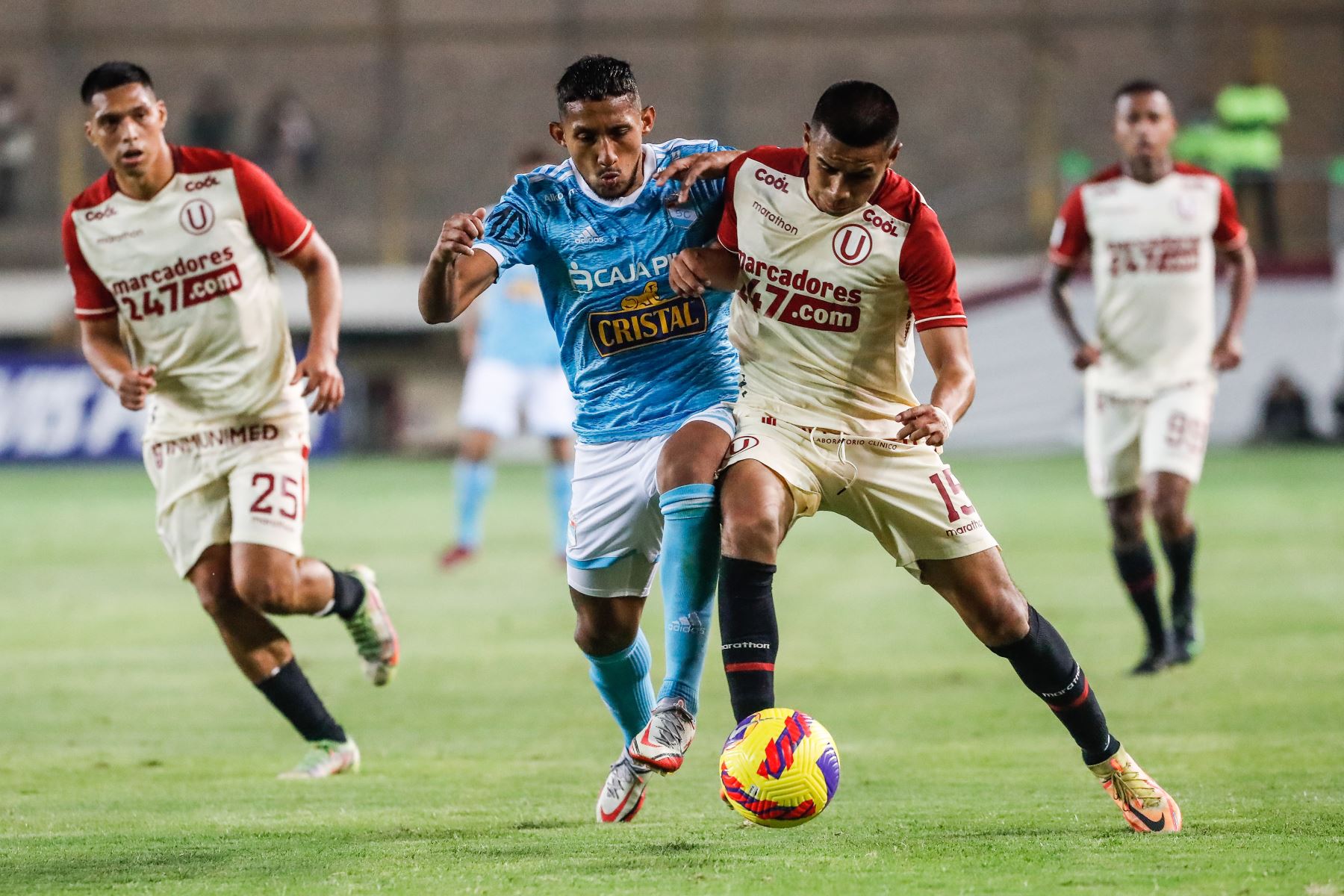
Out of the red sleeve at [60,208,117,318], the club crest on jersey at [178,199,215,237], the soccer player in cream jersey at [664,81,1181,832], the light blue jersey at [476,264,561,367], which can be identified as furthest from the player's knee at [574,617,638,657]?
the light blue jersey at [476,264,561,367]

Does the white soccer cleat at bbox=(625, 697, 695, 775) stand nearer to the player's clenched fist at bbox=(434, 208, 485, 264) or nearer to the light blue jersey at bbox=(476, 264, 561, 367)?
the player's clenched fist at bbox=(434, 208, 485, 264)

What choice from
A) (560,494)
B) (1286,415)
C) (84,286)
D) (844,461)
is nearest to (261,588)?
(84,286)

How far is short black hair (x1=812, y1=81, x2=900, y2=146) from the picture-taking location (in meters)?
4.80

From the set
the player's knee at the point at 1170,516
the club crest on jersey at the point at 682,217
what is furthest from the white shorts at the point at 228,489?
the player's knee at the point at 1170,516

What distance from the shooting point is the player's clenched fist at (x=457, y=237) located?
498 centimetres

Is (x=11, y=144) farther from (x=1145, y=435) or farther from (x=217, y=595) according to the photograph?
(x=217, y=595)

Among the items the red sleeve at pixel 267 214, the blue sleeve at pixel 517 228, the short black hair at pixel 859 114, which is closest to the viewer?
the short black hair at pixel 859 114

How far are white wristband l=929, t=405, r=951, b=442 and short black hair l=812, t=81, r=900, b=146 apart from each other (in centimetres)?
72

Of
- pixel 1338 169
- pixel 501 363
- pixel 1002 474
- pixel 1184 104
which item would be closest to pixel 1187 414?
pixel 501 363

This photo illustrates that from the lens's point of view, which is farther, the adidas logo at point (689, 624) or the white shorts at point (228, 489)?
the white shorts at point (228, 489)

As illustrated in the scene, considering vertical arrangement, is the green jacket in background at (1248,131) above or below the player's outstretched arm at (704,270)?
below

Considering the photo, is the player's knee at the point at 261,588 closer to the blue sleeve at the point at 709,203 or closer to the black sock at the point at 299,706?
the black sock at the point at 299,706

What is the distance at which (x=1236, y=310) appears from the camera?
893 centimetres

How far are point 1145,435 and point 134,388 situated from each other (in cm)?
478
